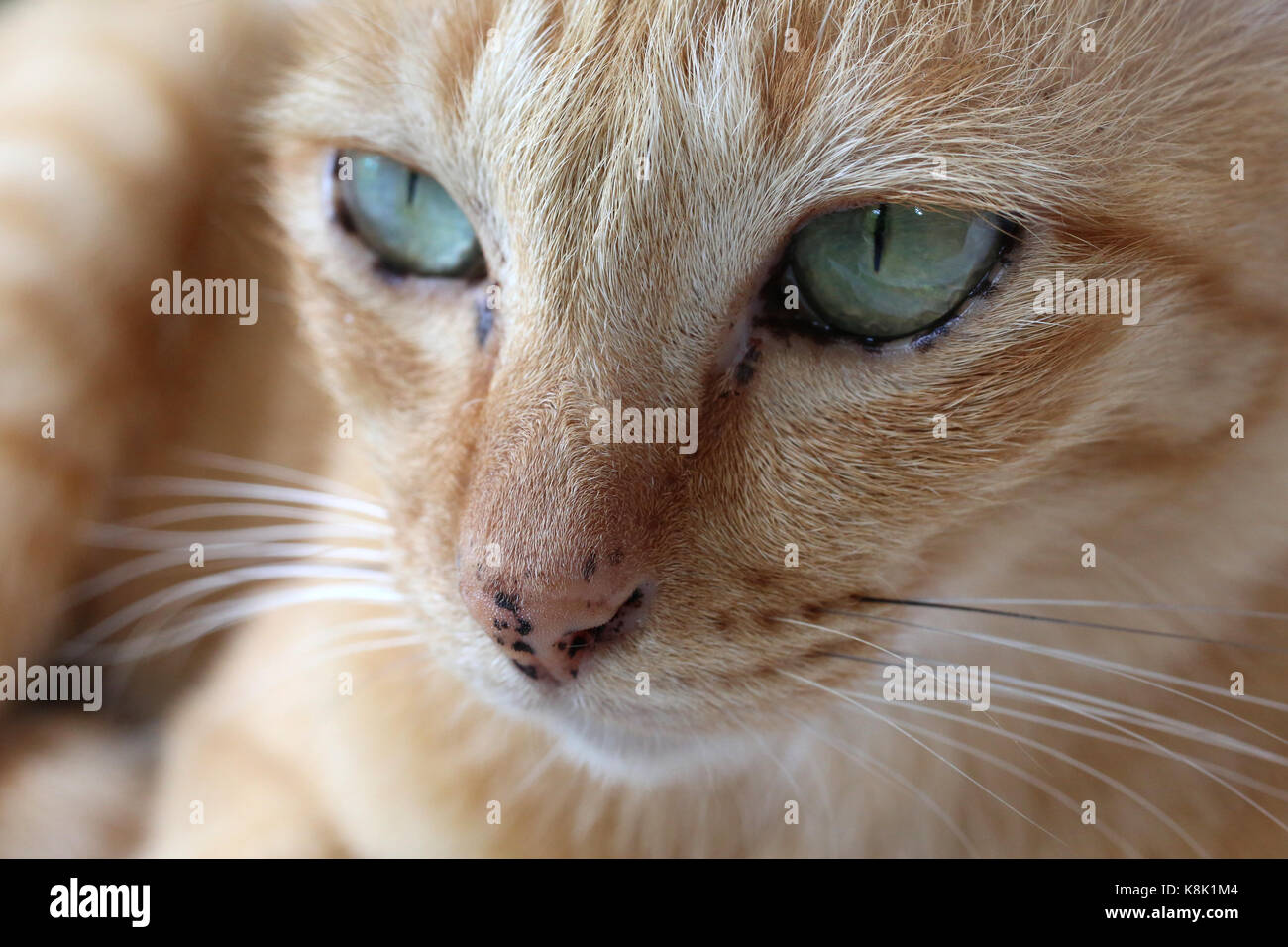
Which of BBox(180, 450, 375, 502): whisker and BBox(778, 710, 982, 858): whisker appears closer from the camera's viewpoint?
BBox(778, 710, 982, 858): whisker

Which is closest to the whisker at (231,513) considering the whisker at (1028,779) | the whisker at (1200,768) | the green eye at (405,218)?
the green eye at (405,218)

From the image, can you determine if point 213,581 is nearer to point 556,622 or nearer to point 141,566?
point 141,566

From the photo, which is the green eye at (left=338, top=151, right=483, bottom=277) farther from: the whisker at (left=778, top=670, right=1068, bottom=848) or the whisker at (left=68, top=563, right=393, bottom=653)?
the whisker at (left=778, top=670, right=1068, bottom=848)

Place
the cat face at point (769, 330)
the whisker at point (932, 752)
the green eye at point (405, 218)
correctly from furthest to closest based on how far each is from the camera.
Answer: the green eye at point (405, 218) < the whisker at point (932, 752) < the cat face at point (769, 330)

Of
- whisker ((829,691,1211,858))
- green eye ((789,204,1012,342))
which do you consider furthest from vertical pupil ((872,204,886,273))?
whisker ((829,691,1211,858))

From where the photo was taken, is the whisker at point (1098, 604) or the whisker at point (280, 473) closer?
the whisker at point (1098, 604)

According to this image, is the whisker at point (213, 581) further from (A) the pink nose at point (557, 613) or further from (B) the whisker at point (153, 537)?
(A) the pink nose at point (557, 613)

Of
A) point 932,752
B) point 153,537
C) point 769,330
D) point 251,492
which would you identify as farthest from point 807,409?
point 153,537

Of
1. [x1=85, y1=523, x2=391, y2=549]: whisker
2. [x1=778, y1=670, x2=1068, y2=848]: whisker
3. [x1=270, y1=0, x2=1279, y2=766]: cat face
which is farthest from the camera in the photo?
[x1=85, y1=523, x2=391, y2=549]: whisker

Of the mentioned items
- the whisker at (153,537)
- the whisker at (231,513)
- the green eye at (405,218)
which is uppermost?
the green eye at (405,218)
